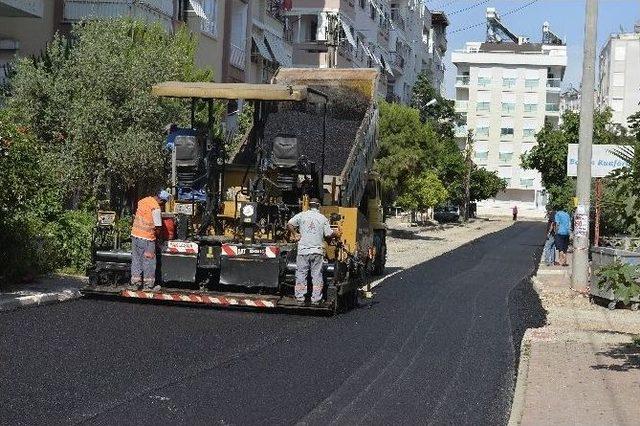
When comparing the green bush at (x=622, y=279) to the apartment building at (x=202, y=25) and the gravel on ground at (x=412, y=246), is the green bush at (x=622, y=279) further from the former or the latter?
the apartment building at (x=202, y=25)

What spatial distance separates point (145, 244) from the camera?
14836mm

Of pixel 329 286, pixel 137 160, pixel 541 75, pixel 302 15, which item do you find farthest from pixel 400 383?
pixel 541 75

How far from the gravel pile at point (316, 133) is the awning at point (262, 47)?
2056cm

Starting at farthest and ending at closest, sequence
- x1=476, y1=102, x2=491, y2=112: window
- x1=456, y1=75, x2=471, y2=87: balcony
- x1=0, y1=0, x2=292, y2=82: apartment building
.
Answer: x1=456, y1=75, x2=471, y2=87: balcony → x1=476, y1=102, x2=491, y2=112: window → x1=0, y1=0, x2=292, y2=82: apartment building

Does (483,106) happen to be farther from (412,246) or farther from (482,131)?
(412,246)

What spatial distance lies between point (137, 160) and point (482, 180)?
71.8 metres

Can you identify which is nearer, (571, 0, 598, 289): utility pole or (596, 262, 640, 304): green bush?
(596, 262, 640, 304): green bush

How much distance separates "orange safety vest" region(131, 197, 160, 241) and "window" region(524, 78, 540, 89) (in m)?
94.7

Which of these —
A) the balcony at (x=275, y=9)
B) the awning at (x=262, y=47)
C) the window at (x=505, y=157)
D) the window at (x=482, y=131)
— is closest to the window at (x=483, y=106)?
the window at (x=482, y=131)

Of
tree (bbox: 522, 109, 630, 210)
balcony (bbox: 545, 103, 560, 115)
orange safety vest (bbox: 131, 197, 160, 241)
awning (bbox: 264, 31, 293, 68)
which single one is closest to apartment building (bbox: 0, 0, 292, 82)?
awning (bbox: 264, 31, 293, 68)

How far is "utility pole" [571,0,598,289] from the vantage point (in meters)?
20.4

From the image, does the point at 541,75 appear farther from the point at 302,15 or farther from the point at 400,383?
the point at 400,383

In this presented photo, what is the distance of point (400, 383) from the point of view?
9664 millimetres

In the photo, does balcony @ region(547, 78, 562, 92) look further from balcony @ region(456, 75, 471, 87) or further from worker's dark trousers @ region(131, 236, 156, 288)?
worker's dark trousers @ region(131, 236, 156, 288)
